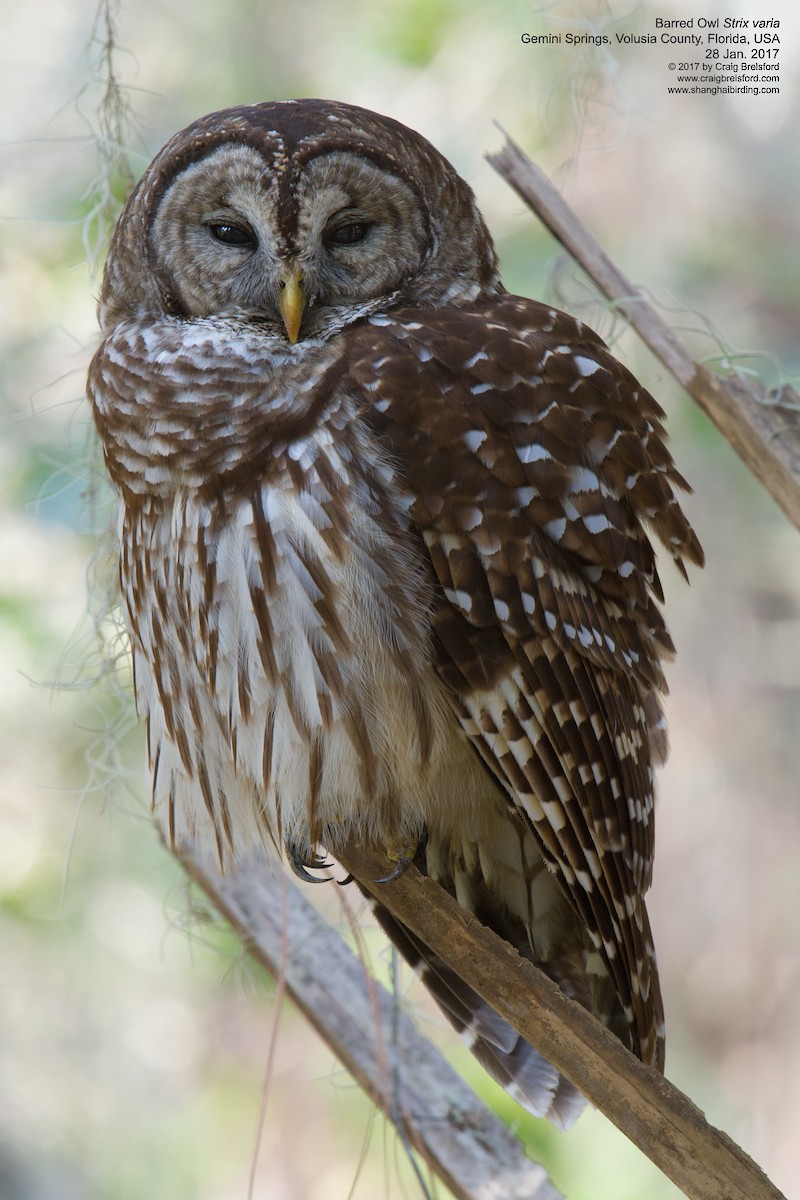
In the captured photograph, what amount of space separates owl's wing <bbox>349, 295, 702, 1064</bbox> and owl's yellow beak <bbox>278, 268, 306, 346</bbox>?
9cm

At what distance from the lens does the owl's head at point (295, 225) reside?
6.23 ft

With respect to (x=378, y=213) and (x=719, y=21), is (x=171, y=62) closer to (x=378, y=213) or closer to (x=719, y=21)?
(x=719, y=21)

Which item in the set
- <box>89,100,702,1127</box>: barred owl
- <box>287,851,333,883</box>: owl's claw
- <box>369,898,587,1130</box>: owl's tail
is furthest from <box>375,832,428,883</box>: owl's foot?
<box>369,898,587,1130</box>: owl's tail

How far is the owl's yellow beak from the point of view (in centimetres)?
185

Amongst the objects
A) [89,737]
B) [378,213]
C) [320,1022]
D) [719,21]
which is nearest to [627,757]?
[320,1022]

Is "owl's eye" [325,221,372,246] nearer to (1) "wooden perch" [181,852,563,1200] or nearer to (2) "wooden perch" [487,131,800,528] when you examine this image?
(2) "wooden perch" [487,131,800,528]

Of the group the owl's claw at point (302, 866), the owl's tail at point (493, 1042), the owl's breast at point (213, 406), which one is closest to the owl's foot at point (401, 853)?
the owl's claw at point (302, 866)

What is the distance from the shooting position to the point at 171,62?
156 inches

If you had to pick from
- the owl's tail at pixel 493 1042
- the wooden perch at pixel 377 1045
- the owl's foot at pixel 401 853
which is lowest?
the wooden perch at pixel 377 1045

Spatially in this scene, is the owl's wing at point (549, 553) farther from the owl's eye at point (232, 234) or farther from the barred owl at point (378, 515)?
the owl's eye at point (232, 234)

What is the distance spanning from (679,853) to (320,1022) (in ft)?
9.08

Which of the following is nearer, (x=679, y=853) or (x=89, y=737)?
(x=89, y=737)

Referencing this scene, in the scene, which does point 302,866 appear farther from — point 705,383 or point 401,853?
point 705,383

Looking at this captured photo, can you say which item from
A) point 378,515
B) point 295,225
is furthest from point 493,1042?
point 295,225
